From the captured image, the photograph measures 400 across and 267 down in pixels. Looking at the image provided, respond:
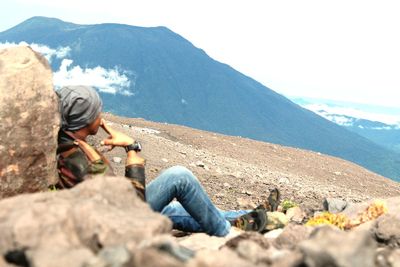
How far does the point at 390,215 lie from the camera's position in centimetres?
838

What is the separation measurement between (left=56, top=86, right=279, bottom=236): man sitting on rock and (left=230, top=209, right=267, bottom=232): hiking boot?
2.07ft

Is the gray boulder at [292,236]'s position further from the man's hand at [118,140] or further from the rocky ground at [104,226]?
the man's hand at [118,140]

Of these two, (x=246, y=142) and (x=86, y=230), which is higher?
(x=86, y=230)

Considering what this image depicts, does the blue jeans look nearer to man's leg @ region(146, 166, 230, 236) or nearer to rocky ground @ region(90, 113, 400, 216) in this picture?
man's leg @ region(146, 166, 230, 236)

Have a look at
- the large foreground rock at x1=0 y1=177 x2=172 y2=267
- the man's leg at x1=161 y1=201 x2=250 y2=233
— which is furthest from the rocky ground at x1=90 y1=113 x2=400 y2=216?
the large foreground rock at x1=0 y1=177 x2=172 y2=267

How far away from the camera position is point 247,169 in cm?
2458

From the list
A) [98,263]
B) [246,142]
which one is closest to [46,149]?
[98,263]

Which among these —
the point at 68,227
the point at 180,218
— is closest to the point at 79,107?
the point at 180,218

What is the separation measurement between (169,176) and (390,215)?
3576mm

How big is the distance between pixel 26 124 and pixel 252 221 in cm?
390

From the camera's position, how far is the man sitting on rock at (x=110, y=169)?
6.83 m

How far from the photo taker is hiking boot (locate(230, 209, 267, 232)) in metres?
8.65

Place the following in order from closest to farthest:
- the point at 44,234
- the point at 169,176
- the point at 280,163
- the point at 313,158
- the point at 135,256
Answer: the point at 135,256, the point at 44,234, the point at 169,176, the point at 280,163, the point at 313,158

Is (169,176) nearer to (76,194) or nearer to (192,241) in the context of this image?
(192,241)
